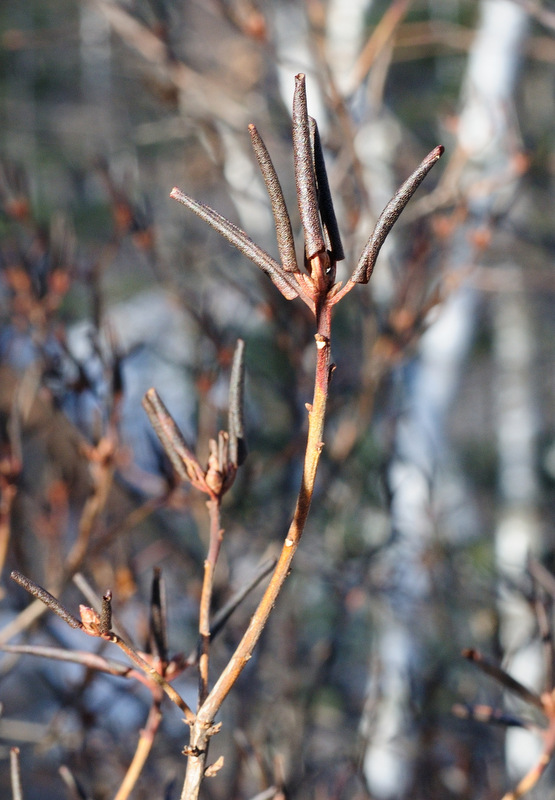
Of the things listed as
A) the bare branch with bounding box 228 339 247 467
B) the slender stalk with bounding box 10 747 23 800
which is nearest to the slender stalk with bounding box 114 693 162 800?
the slender stalk with bounding box 10 747 23 800

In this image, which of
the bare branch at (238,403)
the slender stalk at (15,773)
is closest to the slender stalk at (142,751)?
the slender stalk at (15,773)


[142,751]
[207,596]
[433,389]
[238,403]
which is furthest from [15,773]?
[433,389]

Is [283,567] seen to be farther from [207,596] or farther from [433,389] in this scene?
[433,389]

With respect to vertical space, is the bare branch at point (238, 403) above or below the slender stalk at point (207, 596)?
above

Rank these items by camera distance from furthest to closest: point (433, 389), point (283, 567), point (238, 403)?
1. point (433, 389)
2. point (238, 403)
3. point (283, 567)

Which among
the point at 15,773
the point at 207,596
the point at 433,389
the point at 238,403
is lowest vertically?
the point at 15,773

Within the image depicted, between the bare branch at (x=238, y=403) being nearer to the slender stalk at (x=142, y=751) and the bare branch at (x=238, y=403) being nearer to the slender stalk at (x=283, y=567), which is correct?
the slender stalk at (x=283, y=567)

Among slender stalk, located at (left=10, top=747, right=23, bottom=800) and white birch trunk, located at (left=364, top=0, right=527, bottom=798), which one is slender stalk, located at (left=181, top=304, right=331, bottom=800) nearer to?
slender stalk, located at (left=10, top=747, right=23, bottom=800)

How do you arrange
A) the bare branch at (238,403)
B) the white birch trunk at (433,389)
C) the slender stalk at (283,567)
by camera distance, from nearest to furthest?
the slender stalk at (283,567), the bare branch at (238,403), the white birch trunk at (433,389)

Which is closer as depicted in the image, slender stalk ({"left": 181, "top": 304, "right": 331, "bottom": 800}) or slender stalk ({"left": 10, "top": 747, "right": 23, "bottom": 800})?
slender stalk ({"left": 181, "top": 304, "right": 331, "bottom": 800})

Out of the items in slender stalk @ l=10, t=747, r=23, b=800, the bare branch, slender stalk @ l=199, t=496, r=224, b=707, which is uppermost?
the bare branch

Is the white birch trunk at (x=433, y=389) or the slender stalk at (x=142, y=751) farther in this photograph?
the white birch trunk at (x=433, y=389)

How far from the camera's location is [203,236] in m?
3.16

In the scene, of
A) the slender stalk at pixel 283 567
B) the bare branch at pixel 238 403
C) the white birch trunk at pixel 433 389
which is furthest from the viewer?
the white birch trunk at pixel 433 389
